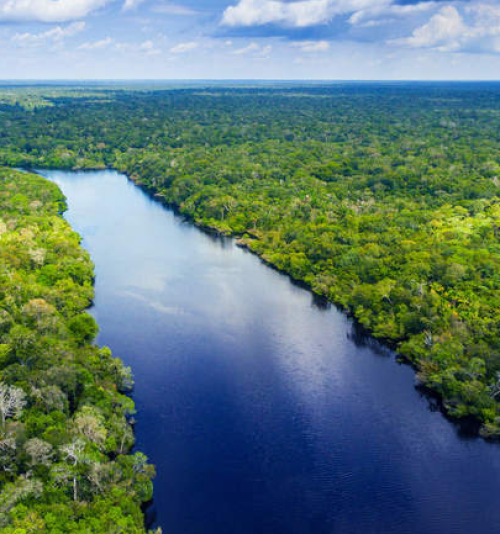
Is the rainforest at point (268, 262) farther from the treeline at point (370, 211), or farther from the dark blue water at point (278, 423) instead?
the dark blue water at point (278, 423)

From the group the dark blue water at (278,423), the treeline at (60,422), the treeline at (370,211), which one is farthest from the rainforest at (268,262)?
the dark blue water at (278,423)

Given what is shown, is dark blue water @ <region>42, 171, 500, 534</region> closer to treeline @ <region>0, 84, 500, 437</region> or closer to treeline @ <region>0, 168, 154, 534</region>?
treeline @ <region>0, 168, 154, 534</region>

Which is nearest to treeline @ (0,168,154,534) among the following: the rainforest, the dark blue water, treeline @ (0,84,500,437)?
the rainforest

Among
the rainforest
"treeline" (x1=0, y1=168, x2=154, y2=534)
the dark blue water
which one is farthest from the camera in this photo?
the dark blue water

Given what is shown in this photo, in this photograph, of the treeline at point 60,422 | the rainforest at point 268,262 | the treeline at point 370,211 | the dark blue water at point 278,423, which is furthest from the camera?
the treeline at point 370,211

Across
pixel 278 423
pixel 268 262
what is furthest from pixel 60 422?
pixel 268 262

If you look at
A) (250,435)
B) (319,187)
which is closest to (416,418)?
(250,435)
